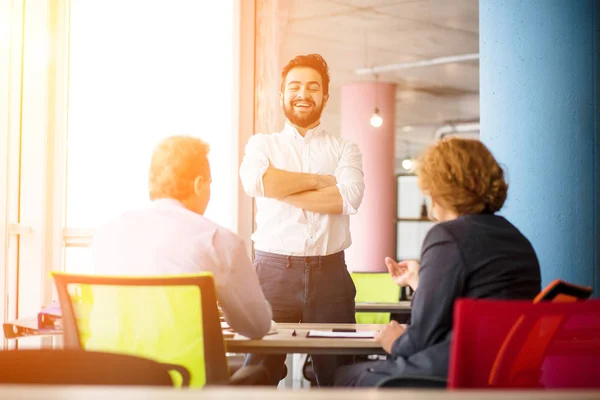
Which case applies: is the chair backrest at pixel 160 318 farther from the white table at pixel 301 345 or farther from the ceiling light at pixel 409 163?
the ceiling light at pixel 409 163

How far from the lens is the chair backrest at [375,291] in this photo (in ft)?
19.1

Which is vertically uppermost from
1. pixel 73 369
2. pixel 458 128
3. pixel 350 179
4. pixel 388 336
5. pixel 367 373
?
pixel 458 128

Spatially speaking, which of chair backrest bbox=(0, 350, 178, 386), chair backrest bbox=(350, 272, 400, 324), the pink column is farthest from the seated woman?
the pink column

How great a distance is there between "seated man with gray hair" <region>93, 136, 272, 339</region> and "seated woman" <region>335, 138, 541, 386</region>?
0.45 metres

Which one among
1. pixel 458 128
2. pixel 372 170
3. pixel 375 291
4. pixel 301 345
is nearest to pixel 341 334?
pixel 301 345

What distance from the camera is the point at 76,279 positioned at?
212cm

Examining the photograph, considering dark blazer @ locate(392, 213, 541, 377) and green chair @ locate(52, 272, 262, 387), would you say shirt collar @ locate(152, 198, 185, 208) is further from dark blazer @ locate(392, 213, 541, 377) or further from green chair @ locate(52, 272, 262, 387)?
dark blazer @ locate(392, 213, 541, 377)

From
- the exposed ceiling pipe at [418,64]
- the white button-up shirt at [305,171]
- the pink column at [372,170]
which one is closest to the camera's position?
the white button-up shirt at [305,171]

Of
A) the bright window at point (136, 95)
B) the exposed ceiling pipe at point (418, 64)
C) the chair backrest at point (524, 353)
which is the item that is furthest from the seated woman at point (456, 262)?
the exposed ceiling pipe at point (418, 64)

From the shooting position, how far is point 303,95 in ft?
12.0

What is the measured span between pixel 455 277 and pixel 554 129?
6.32ft

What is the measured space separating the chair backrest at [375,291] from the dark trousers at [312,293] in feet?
8.25

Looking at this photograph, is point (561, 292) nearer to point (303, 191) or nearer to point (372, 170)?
point (303, 191)

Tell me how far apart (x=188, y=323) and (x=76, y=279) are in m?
0.34
